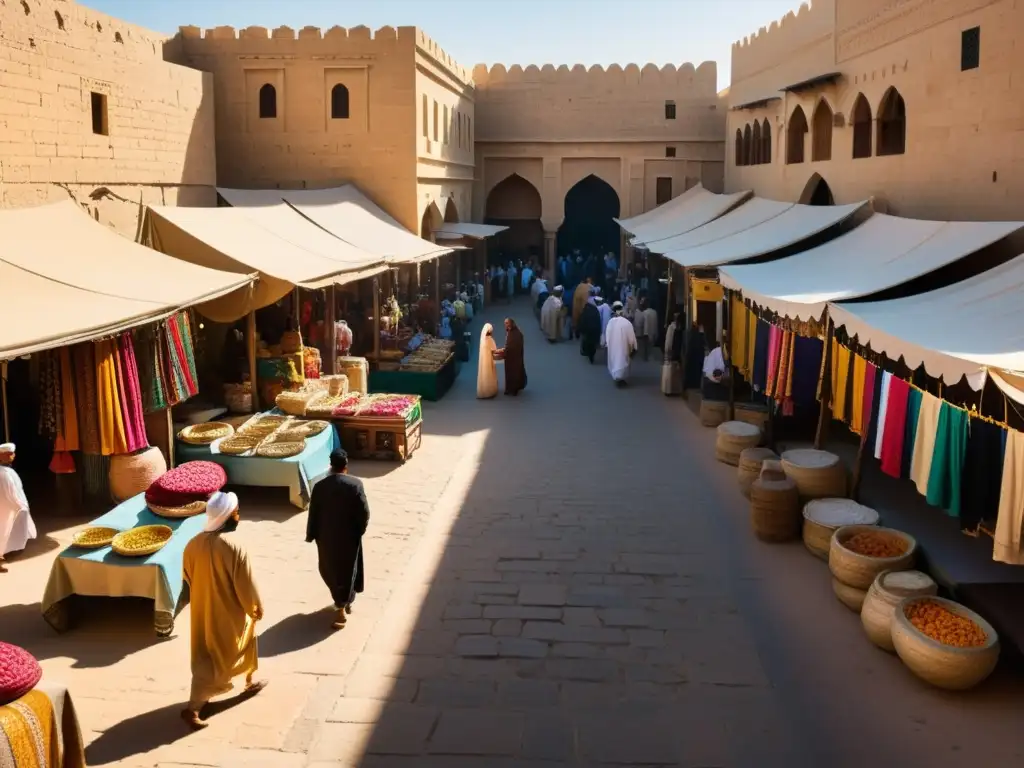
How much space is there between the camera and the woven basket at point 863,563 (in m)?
6.77

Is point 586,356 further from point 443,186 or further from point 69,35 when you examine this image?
point 69,35

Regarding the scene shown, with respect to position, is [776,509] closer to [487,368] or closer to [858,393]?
[858,393]

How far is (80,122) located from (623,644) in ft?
30.0

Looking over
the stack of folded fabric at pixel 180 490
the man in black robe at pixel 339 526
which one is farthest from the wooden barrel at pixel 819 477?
the stack of folded fabric at pixel 180 490

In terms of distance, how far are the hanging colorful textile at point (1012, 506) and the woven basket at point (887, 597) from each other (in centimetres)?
60

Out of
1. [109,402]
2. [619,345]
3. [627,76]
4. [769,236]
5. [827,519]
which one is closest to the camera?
[827,519]

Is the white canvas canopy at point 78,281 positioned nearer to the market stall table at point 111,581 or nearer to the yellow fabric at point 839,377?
the market stall table at point 111,581

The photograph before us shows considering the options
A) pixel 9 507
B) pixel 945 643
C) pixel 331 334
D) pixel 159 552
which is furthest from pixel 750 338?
pixel 9 507

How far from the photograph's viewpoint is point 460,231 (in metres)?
22.1

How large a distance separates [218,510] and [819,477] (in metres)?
5.27

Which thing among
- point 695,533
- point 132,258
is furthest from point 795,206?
point 132,258

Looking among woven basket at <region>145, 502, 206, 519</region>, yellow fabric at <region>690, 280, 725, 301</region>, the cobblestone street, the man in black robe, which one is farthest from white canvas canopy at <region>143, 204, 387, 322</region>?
yellow fabric at <region>690, 280, 725, 301</region>

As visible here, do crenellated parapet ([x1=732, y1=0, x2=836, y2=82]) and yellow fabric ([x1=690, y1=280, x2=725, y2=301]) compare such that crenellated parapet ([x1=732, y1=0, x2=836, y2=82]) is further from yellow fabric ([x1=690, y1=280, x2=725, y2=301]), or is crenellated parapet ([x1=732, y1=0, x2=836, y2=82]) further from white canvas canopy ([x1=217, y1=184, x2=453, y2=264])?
white canvas canopy ([x1=217, y1=184, x2=453, y2=264])

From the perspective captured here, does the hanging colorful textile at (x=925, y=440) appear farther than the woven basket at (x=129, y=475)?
No
